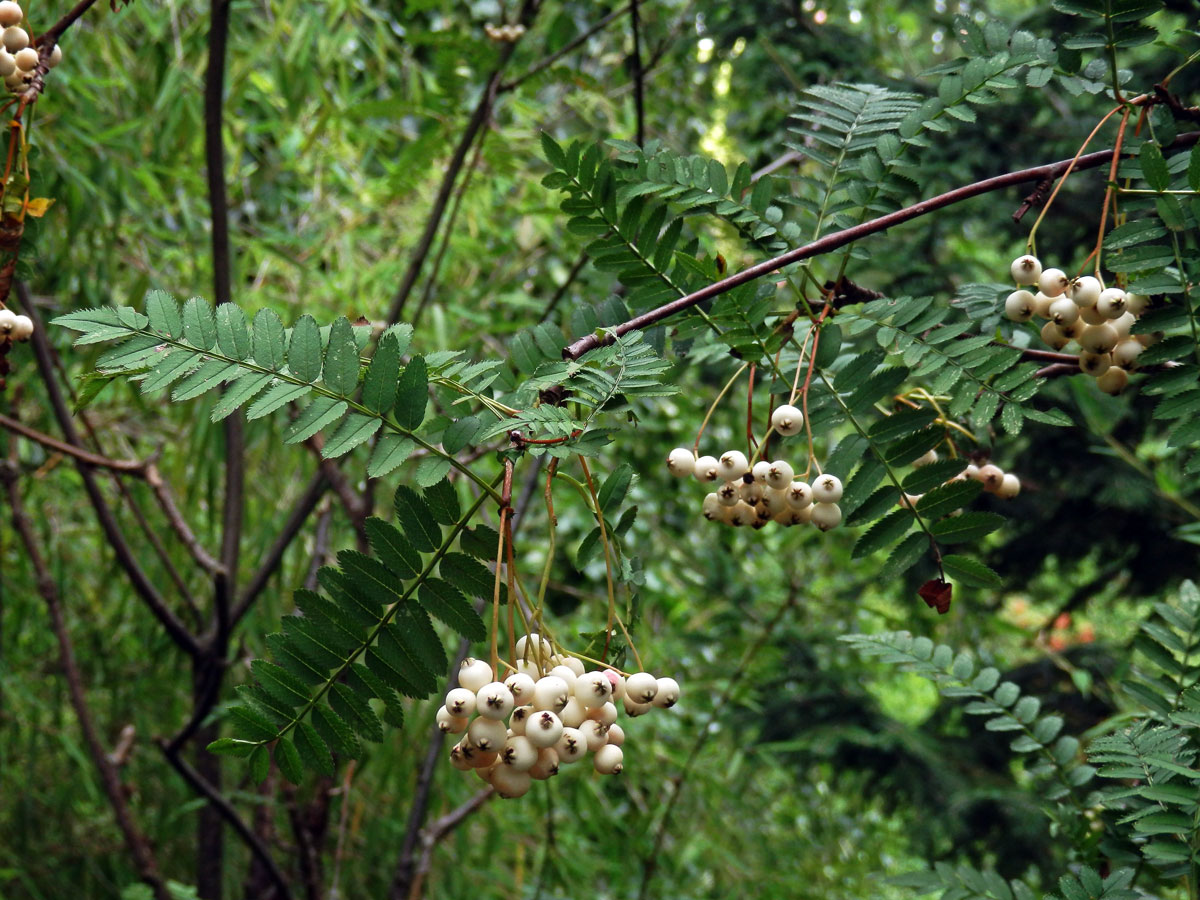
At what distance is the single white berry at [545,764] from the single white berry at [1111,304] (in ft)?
1.42

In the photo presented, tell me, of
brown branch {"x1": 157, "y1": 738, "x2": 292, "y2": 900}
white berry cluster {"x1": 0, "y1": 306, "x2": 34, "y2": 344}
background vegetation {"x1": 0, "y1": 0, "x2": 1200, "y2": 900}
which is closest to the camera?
white berry cluster {"x1": 0, "y1": 306, "x2": 34, "y2": 344}

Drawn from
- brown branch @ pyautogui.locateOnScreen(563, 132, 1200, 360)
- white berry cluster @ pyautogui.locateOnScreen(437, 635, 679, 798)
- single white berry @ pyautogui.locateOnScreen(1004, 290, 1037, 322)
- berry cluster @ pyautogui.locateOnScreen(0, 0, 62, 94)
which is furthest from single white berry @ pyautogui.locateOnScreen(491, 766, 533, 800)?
berry cluster @ pyautogui.locateOnScreen(0, 0, 62, 94)

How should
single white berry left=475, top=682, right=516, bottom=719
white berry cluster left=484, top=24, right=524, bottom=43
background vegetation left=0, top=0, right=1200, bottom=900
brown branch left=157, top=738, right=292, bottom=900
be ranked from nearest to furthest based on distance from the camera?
single white berry left=475, top=682, right=516, bottom=719
brown branch left=157, top=738, right=292, bottom=900
white berry cluster left=484, top=24, right=524, bottom=43
background vegetation left=0, top=0, right=1200, bottom=900

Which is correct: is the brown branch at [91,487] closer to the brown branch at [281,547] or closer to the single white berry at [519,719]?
the brown branch at [281,547]

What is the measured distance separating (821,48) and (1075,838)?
1734mm

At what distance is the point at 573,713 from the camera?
22.0 inches

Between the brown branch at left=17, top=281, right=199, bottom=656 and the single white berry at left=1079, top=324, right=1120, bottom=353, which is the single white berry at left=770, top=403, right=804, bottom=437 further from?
the brown branch at left=17, top=281, right=199, bottom=656

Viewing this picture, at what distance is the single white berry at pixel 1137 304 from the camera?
671 mm

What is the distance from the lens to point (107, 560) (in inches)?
77.5

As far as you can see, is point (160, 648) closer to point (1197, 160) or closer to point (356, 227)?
point (356, 227)

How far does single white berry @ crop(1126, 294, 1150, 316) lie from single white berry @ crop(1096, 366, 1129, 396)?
1.5 inches

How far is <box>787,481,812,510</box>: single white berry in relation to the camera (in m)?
0.68

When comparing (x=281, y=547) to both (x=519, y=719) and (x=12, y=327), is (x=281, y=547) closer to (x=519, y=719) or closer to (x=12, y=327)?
(x=12, y=327)

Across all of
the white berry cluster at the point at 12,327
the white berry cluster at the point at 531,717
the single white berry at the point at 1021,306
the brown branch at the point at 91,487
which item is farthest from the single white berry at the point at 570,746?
the brown branch at the point at 91,487
